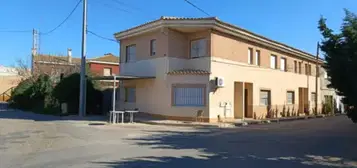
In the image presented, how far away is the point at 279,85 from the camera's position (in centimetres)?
2859

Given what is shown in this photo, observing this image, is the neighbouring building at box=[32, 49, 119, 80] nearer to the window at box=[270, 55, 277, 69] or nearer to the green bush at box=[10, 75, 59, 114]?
the green bush at box=[10, 75, 59, 114]

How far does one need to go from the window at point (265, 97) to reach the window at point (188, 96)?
6.97 metres

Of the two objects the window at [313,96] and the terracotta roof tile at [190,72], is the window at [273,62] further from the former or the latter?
the window at [313,96]

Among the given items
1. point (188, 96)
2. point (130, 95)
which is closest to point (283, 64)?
point (188, 96)

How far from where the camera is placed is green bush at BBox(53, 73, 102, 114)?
87.6ft

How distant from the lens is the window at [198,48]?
22281 mm

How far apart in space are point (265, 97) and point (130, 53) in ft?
36.2

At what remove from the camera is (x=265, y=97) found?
27016mm

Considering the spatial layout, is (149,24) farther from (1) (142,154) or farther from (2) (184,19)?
(1) (142,154)

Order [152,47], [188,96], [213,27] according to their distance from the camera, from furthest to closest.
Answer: [152,47] < [188,96] < [213,27]

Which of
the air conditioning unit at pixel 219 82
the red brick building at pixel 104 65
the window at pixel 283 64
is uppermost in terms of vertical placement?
the red brick building at pixel 104 65

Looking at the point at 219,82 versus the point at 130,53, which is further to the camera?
the point at 130,53

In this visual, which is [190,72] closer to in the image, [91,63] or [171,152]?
[171,152]

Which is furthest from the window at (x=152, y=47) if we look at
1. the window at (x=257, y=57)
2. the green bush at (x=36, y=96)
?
the green bush at (x=36, y=96)
